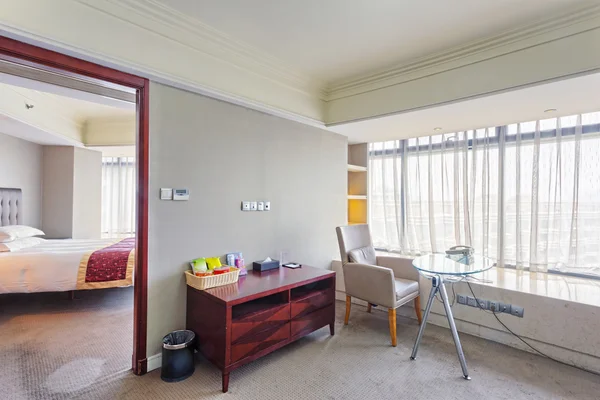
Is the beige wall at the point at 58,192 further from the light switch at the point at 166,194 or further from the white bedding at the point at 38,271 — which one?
the light switch at the point at 166,194

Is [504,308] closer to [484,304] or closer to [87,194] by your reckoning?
[484,304]

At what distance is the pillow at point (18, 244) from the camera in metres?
3.37

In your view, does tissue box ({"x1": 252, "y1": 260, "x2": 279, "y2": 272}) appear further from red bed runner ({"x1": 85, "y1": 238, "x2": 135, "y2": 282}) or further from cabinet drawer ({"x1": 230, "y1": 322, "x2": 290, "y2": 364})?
red bed runner ({"x1": 85, "y1": 238, "x2": 135, "y2": 282})

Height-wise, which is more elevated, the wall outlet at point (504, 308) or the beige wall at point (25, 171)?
the beige wall at point (25, 171)

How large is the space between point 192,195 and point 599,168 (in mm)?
3831

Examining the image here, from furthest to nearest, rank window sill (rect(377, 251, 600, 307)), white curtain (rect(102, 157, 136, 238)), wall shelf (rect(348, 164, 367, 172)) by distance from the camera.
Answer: white curtain (rect(102, 157, 136, 238)) → wall shelf (rect(348, 164, 367, 172)) → window sill (rect(377, 251, 600, 307))

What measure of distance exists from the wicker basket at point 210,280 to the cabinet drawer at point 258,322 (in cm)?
35

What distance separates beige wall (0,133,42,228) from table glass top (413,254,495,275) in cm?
555

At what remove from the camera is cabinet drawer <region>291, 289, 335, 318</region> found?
95.1 inches

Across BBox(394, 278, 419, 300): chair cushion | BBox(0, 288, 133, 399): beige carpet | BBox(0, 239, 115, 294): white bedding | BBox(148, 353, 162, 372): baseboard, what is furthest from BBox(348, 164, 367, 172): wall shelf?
BBox(0, 239, 115, 294): white bedding

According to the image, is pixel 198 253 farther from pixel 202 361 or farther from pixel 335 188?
pixel 335 188

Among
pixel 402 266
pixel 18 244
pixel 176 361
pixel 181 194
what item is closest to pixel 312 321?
pixel 176 361

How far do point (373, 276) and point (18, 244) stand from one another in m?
4.18

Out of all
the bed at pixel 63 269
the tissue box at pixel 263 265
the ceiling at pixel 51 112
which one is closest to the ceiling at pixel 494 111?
the tissue box at pixel 263 265
